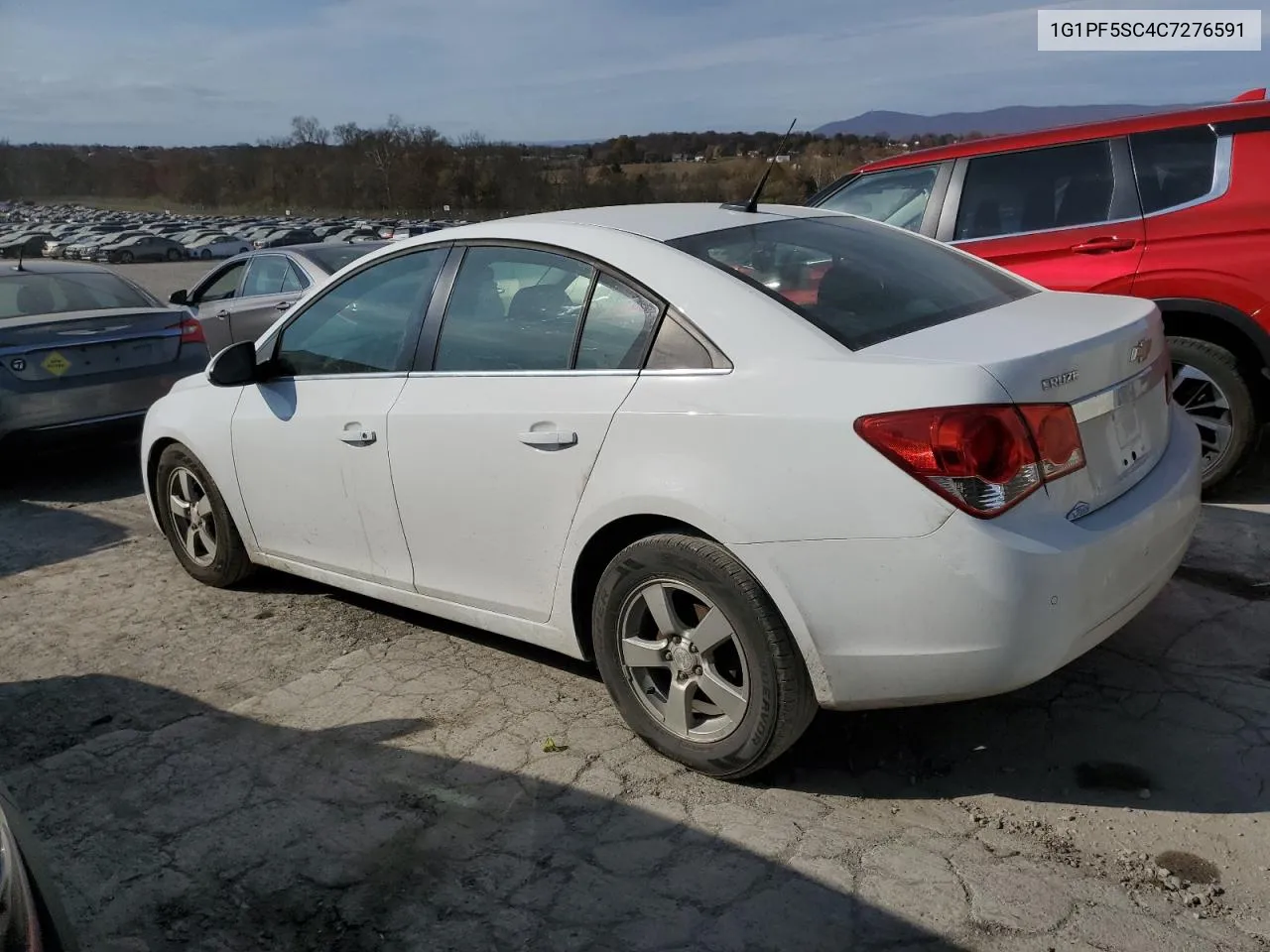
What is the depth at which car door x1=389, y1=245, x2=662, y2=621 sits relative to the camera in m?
3.24

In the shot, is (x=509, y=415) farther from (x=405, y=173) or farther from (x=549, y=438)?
(x=405, y=173)

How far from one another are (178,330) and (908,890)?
6.45 m

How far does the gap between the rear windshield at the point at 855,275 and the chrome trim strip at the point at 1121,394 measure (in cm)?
50

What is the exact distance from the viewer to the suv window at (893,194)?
245 inches

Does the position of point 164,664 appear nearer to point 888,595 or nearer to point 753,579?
point 753,579

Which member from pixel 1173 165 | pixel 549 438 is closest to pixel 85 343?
pixel 549 438

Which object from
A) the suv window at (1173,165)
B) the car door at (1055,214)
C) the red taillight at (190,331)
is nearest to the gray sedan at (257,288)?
the red taillight at (190,331)

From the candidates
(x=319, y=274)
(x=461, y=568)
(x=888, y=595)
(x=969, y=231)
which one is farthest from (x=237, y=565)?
(x=319, y=274)

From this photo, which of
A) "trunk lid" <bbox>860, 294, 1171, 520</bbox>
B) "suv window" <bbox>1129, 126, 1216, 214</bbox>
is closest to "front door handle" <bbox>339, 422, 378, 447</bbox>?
"trunk lid" <bbox>860, 294, 1171, 520</bbox>

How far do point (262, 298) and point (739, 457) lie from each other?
330 inches

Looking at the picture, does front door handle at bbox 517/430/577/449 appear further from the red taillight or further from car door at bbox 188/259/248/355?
car door at bbox 188/259/248/355

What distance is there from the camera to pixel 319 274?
939 cm

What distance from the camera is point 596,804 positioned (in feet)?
10.1

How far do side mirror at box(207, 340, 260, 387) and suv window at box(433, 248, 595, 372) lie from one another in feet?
3.47
